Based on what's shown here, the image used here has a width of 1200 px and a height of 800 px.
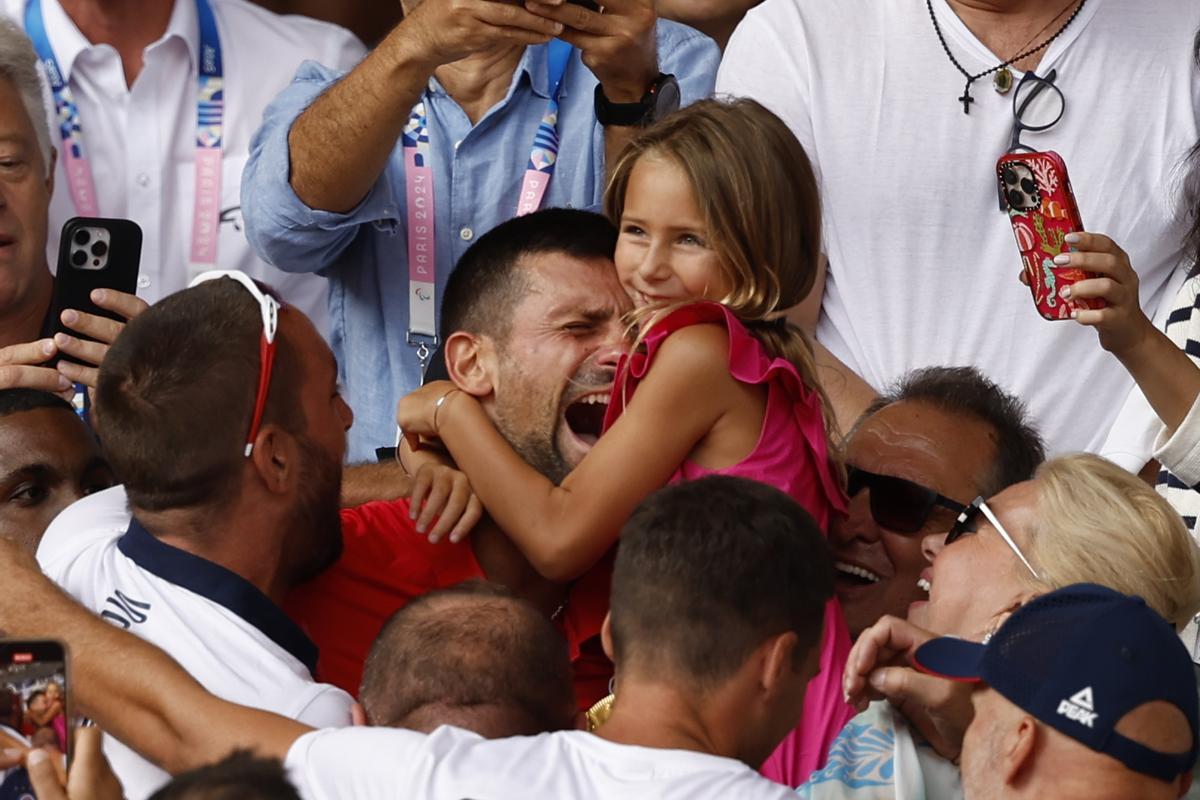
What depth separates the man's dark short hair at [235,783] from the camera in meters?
2.04

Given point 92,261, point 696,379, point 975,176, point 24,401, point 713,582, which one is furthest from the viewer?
point 975,176

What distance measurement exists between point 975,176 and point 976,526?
3.80 ft

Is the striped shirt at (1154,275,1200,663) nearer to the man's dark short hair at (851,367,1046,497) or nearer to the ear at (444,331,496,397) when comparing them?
the man's dark short hair at (851,367,1046,497)

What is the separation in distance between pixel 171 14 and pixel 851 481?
2.41 m

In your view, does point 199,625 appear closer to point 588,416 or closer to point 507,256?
point 588,416

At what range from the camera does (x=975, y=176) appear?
412 centimetres

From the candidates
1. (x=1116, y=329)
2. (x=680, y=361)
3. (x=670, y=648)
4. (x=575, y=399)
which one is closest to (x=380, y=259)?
(x=575, y=399)

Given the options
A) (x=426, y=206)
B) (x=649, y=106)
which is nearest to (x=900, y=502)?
(x=649, y=106)

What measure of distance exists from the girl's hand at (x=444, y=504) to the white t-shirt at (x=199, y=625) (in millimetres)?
408

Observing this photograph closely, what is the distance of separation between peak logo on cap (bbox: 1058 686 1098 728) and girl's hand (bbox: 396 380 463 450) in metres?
1.48

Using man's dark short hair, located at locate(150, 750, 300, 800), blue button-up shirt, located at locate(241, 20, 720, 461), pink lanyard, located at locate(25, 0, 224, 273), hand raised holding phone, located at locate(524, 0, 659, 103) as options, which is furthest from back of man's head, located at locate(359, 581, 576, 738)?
pink lanyard, located at locate(25, 0, 224, 273)

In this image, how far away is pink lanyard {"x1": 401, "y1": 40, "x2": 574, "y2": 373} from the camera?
4316 mm

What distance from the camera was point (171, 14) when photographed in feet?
16.5

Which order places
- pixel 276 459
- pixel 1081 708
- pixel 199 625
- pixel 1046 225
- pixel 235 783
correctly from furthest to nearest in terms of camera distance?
pixel 1046 225 → pixel 276 459 → pixel 199 625 → pixel 1081 708 → pixel 235 783
